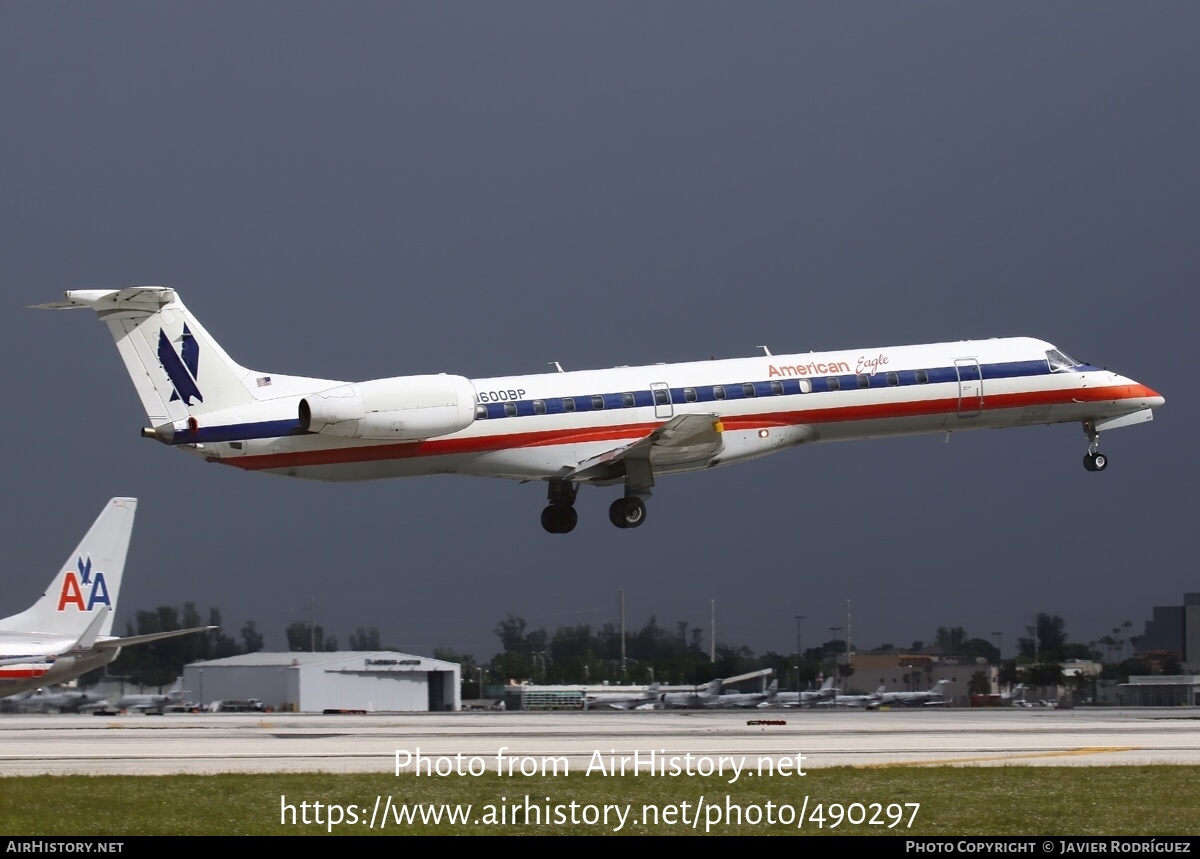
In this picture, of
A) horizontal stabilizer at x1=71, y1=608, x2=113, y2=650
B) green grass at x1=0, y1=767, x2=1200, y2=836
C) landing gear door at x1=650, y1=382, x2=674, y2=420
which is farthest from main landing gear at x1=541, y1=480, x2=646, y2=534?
green grass at x1=0, y1=767, x2=1200, y2=836

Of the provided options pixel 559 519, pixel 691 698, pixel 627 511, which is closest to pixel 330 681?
pixel 691 698

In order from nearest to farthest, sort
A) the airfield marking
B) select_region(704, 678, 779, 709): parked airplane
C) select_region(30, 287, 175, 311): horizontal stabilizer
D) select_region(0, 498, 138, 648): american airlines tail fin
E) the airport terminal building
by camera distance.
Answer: the airfield marking
select_region(30, 287, 175, 311): horizontal stabilizer
select_region(0, 498, 138, 648): american airlines tail fin
select_region(704, 678, 779, 709): parked airplane
the airport terminal building

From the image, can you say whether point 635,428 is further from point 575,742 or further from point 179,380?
point 179,380

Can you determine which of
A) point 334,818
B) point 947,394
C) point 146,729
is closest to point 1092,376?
point 947,394

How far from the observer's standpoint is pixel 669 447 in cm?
3397

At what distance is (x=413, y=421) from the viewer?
1246 inches

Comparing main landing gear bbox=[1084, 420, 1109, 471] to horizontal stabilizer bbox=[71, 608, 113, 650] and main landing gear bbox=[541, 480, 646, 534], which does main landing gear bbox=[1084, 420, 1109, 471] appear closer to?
main landing gear bbox=[541, 480, 646, 534]

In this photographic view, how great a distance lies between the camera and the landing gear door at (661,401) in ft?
113

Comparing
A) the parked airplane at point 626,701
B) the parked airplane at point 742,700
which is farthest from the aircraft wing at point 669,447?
the parked airplane at point 742,700

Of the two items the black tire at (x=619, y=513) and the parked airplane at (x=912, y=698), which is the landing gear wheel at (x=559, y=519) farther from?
the parked airplane at (x=912, y=698)

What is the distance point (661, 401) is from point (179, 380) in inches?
407

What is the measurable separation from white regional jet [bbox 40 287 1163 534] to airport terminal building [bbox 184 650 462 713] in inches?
1123

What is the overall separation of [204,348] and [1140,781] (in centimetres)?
1999

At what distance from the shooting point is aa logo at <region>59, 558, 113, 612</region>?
128 ft
